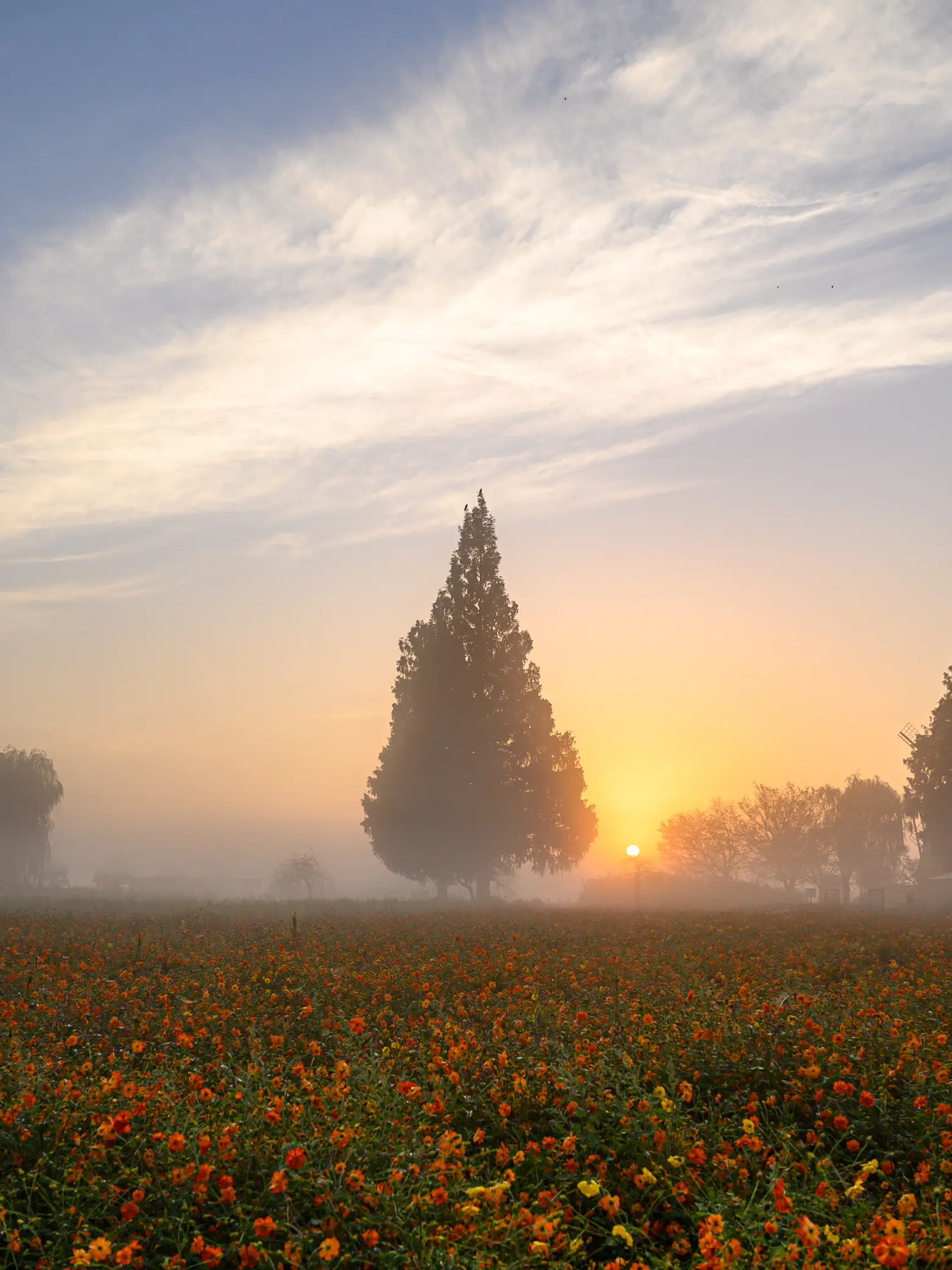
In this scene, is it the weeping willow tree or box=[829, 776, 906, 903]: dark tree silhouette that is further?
box=[829, 776, 906, 903]: dark tree silhouette

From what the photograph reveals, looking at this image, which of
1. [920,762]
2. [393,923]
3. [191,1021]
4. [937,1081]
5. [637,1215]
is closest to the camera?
[637,1215]

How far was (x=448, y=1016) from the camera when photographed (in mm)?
8531

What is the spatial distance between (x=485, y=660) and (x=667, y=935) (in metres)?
23.1

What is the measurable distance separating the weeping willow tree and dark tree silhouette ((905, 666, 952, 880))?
163ft

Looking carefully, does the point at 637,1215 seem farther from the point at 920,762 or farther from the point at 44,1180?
the point at 920,762

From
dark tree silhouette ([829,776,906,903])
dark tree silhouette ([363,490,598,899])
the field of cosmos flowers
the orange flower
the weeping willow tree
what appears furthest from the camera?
dark tree silhouette ([829,776,906,903])

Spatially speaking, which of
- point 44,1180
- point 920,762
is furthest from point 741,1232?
point 920,762

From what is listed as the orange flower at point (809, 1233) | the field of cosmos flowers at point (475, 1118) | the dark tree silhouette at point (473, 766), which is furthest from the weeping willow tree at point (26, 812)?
the orange flower at point (809, 1233)

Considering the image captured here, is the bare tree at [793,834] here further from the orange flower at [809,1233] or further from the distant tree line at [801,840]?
the orange flower at [809,1233]

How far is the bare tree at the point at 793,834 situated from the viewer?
70.3 metres

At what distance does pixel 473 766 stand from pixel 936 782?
22820mm

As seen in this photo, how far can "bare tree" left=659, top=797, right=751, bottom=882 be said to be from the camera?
73.0 m

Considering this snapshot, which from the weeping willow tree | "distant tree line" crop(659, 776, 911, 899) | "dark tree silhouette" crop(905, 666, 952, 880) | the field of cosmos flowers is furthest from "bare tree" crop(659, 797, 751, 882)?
the field of cosmos flowers

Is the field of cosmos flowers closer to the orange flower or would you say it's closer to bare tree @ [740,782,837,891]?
the orange flower
